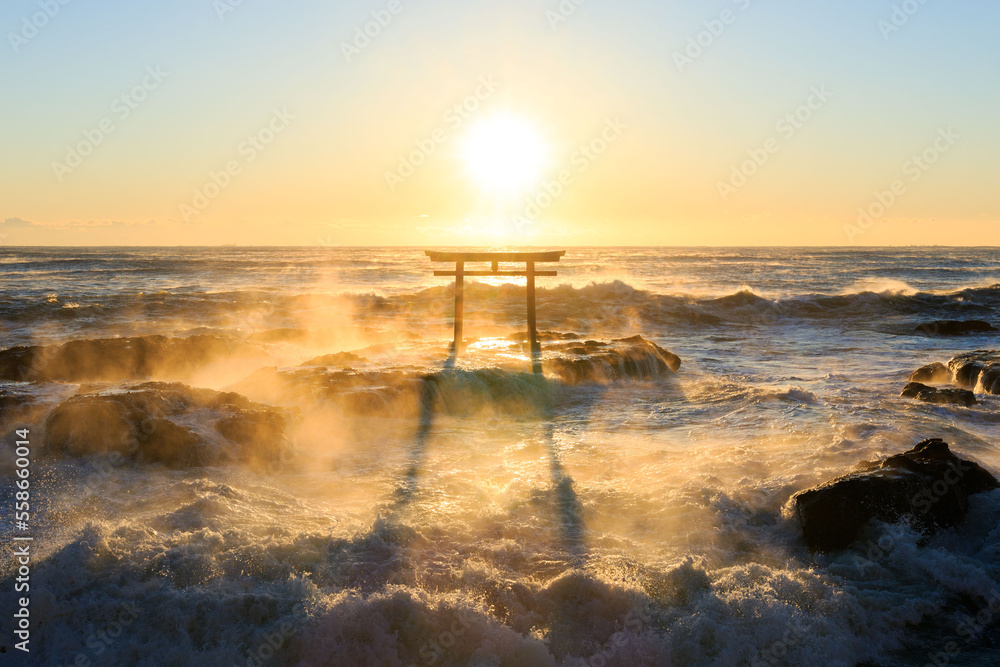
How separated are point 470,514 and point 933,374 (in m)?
11.1

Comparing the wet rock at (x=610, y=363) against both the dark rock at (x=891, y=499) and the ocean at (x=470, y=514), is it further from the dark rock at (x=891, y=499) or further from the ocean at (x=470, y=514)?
the dark rock at (x=891, y=499)

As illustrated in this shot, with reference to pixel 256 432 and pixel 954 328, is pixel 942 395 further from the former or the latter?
pixel 954 328

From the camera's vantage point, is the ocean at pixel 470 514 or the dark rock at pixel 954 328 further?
the dark rock at pixel 954 328

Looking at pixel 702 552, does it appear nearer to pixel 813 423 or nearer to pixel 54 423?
pixel 813 423

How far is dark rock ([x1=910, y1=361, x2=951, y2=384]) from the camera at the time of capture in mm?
12398

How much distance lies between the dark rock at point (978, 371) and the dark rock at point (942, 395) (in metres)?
1.21

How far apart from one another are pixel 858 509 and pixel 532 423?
522 cm

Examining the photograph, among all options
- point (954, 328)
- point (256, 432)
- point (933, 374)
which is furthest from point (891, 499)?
point (954, 328)

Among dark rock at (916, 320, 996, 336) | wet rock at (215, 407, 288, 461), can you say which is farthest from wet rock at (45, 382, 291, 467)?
dark rock at (916, 320, 996, 336)

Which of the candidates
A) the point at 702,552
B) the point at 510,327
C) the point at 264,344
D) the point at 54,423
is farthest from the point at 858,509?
the point at 510,327

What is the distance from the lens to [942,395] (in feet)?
34.3

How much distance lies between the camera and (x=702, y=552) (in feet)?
17.6

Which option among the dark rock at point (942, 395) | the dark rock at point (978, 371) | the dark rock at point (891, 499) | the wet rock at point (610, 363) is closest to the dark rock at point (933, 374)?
the dark rock at point (978, 371)

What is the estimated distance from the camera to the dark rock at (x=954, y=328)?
2081 cm
